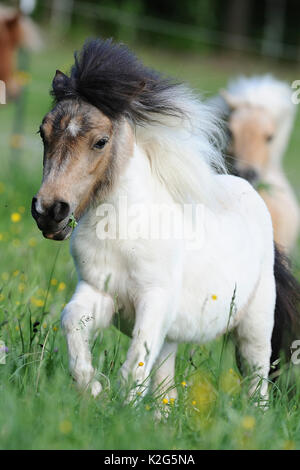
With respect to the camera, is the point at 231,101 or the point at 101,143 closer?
the point at 101,143

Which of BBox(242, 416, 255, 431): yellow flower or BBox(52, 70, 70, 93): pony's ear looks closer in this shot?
BBox(242, 416, 255, 431): yellow flower

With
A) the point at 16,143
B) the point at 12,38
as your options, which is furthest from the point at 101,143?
the point at 12,38

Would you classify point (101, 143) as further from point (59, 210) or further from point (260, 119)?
point (260, 119)

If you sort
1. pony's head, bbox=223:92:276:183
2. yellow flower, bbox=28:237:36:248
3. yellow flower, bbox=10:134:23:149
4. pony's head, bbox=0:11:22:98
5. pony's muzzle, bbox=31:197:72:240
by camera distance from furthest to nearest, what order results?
1. pony's head, bbox=0:11:22:98
2. yellow flower, bbox=10:134:23:149
3. pony's head, bbox=223:92:276:183
4. yellow flower, bbox=28:237:36:248
5. pony's muzzle, bbox=31:197:72:240

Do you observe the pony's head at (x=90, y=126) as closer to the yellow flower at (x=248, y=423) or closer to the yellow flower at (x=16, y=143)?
the yellow flower at (x=248, y=423)

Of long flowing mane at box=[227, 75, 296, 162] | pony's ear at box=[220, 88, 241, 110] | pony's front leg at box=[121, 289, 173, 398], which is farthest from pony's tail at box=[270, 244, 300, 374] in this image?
long flowing mane at box=[227, 75, 296, 162]

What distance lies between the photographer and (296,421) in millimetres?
3266

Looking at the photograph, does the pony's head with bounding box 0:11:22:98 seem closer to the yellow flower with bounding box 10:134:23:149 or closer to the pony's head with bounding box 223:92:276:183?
the yellow flower with bounding box 10:134:23:149

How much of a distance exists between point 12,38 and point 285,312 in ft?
24.6

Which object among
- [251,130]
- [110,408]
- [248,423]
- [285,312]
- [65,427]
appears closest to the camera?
[65,427]

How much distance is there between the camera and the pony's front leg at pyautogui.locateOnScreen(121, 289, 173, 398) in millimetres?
3115

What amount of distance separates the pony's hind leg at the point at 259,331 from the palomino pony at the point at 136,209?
0.16 metres

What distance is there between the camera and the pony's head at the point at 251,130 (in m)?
7.79

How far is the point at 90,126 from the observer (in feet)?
10.2
